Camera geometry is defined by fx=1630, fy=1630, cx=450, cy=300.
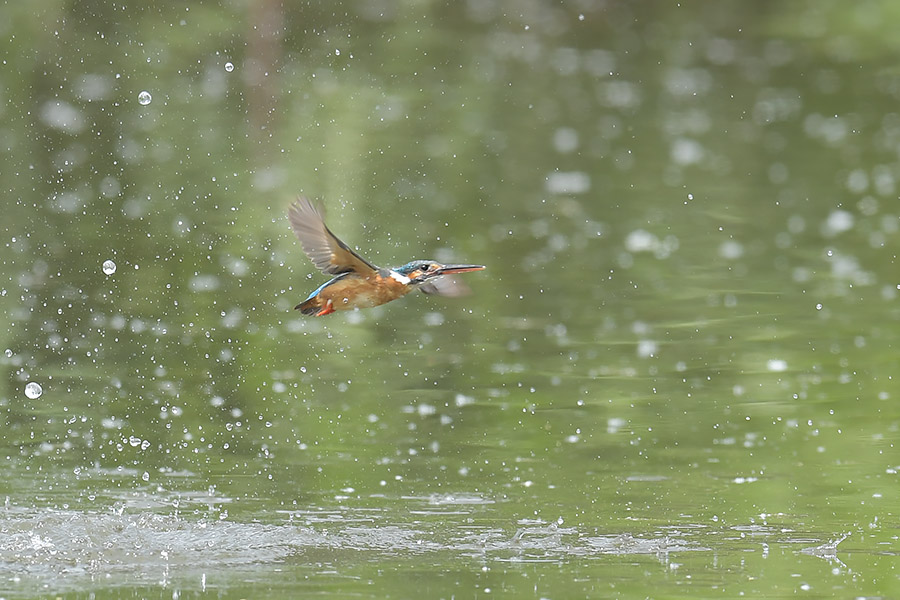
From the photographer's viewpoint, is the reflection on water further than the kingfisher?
No

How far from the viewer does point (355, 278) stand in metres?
5.95

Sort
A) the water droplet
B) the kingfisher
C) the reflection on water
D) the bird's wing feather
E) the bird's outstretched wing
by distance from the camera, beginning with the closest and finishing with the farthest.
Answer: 1. the reflection on water
2. the bird's outstretched wing
3. the kingfisher
4. the bird's wing feather
5. the water droplet

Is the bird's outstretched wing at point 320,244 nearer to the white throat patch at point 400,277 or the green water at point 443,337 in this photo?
the white throat patch at point 400,277

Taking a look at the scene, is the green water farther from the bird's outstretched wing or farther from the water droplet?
the bird's outstretched wing

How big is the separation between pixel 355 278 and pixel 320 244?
20 centimetres

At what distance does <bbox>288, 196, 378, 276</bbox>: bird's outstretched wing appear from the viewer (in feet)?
18.8

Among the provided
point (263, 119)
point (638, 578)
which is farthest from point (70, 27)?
point (638, 578)

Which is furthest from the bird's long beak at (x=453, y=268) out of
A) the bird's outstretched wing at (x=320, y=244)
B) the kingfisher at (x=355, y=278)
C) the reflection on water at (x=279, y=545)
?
the reflection on water at (x=279, y=545)

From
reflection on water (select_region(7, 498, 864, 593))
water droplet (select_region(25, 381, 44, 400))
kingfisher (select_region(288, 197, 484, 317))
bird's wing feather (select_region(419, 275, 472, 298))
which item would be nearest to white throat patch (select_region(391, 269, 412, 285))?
kingfisher (select_region(288, 197, 484, 317))

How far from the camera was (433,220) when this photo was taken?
12.8 meters

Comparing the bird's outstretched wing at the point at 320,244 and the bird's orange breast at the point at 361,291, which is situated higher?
the bird's outstretched wing at the point at 320,244

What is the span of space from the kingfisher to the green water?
87 cm

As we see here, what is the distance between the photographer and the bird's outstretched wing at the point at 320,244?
5730mm

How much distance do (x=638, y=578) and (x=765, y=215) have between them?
8.35 m
